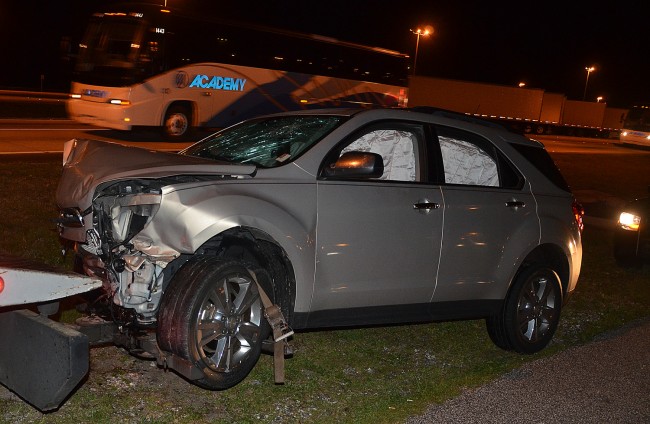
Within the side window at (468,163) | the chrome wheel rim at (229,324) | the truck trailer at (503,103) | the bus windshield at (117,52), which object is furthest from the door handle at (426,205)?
the truck trailer at (503,103)

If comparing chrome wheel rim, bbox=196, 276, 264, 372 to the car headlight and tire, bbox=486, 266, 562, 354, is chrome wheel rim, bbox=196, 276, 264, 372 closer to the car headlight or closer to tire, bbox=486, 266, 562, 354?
tire, bbox=486, 266, 562, 354

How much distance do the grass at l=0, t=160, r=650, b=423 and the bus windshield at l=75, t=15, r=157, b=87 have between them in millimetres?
12245

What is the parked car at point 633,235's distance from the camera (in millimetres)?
10414

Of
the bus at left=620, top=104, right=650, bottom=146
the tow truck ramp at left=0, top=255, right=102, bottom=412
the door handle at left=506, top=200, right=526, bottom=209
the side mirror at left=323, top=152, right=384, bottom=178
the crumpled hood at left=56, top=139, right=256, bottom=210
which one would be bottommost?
the bus at left=620, top=104, right=650, bottom=146

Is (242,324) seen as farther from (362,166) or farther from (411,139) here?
(411,139)

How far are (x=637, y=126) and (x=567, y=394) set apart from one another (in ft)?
132

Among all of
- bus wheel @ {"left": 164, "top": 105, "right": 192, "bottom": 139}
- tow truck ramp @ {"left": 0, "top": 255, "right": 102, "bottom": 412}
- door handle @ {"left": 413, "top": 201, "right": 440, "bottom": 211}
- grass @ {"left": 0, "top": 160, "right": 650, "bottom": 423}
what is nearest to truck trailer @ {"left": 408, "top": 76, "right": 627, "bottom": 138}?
bus wheel @ {"left": 164, "top": 105, "right": 192, "bottom": 139}

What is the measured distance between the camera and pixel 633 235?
1059cm

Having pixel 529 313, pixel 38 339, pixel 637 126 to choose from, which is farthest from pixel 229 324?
pixel 637 126

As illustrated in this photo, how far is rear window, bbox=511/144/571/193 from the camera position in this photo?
7102mm

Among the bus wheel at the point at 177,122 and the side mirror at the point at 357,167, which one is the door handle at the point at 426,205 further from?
the bus wheel at the point at 177,122

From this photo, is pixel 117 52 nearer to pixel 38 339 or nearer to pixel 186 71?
pixel 186 71

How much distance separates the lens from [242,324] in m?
5.12

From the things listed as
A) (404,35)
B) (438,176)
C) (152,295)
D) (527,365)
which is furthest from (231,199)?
(404,35)
